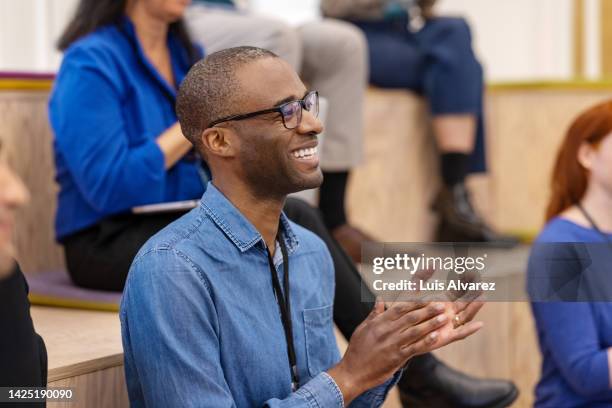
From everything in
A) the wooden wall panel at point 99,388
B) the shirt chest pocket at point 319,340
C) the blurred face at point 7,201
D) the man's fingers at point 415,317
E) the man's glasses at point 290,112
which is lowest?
the wooden wall panel at point 99,388

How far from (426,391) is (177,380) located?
77 cm

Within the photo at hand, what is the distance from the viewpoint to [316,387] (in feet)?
4.24

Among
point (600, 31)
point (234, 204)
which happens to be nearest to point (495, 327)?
point (234, 204)

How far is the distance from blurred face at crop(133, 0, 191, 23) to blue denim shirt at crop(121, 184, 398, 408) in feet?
2.72

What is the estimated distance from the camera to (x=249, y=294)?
1.33 metres

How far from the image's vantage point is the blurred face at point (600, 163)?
6.23 feet

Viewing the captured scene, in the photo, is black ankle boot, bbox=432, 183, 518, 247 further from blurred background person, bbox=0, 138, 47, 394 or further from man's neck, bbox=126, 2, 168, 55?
blurred background person, bbox=0, 138, 47, 394

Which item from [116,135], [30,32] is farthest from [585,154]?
[30,32]

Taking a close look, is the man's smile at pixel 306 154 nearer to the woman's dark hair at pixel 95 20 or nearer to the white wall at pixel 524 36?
the woman's dark hair at pixel 95 20

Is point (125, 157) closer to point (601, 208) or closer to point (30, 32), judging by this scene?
point (601, 208)

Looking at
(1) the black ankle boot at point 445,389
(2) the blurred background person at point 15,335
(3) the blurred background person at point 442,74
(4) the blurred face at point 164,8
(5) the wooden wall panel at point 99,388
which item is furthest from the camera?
(3) the blurred background person at point 442,74

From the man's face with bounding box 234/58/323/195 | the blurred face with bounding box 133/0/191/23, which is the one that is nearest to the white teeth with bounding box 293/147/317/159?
the man's face with bounding box 234/58/323/195

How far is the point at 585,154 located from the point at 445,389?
19.1 inches

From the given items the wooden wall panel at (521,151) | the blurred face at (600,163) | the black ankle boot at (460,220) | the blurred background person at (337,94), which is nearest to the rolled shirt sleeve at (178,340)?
the blurred face at (600,163)
